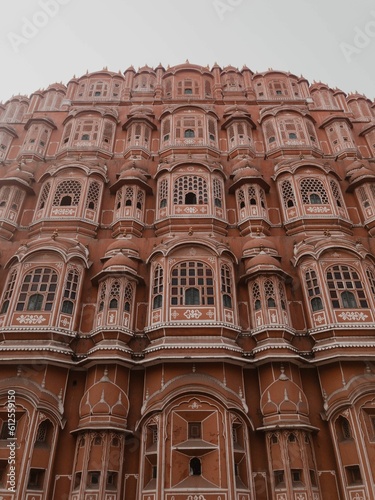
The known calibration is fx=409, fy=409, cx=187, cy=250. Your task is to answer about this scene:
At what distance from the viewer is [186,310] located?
15.7 m

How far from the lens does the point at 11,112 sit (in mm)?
28281

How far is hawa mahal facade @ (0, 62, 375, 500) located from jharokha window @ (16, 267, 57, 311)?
0.07m

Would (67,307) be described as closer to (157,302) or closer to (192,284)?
(157,302)

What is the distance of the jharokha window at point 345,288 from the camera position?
15.9 meters

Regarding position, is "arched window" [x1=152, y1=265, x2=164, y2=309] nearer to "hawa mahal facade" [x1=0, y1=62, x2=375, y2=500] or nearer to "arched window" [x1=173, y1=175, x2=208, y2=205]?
"hawa mahal facade" [x1=0, y1=62, x2=375, y2=500]

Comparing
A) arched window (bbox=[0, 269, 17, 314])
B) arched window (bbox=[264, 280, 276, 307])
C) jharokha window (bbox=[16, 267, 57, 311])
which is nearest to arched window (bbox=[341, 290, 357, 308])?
arched window (bbox=[264, 280, 276, 307])

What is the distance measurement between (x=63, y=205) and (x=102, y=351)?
883 cm

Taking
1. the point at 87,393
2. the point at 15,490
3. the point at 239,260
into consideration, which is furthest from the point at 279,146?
the point at 15,490

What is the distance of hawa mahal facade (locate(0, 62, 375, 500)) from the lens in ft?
43.2

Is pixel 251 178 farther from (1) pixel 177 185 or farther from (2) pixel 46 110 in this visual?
(2) pixel 46 110

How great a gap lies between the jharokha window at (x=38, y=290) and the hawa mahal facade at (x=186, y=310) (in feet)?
0.24

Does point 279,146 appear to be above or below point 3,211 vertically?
above

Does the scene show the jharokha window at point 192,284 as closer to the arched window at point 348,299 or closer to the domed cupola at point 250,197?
the domed cupola at point 250,197

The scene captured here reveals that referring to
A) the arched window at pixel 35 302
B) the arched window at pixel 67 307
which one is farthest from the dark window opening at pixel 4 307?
the arched window at pixel 67 307
